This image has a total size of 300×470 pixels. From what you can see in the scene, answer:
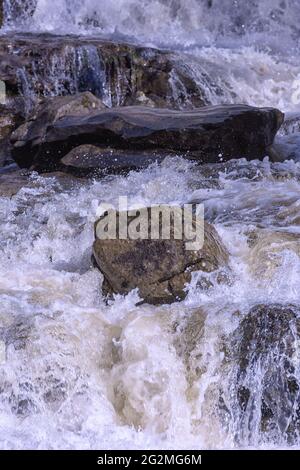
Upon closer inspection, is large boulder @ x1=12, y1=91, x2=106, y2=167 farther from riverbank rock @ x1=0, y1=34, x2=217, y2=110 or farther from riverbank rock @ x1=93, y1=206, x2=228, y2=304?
riverbank rock @ x1=93, y1=206, x2=228, y2=304

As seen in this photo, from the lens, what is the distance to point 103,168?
774 centimetres

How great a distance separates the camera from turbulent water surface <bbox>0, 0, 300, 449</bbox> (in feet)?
12.9

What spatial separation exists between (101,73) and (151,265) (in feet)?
21.0

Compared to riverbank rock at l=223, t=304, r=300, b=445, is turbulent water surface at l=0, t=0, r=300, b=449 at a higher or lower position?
lower

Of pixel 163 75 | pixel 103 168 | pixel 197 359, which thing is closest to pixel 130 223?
pixel 197 359

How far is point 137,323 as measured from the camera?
455cm

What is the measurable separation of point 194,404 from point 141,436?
38 centimetres

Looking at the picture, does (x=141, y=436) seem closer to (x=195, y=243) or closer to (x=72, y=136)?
(x=195, y=243)

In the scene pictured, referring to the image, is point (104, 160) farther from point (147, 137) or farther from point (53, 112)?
point (53, 112)

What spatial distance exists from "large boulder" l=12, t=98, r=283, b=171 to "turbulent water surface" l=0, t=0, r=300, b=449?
249 millimetres
